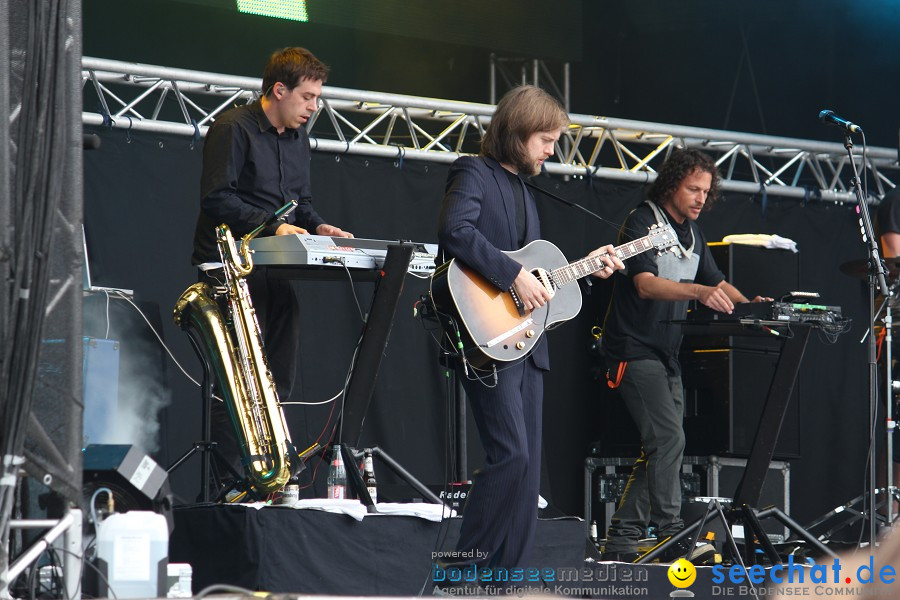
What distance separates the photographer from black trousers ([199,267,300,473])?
485cm

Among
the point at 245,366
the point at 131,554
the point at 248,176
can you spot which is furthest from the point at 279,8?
the point at 131,554

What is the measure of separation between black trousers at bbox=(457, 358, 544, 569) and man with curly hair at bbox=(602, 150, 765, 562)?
181 cm

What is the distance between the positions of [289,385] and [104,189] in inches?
78.3

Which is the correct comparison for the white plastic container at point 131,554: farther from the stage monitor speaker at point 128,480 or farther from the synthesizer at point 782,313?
the synthesizer at point 782,313

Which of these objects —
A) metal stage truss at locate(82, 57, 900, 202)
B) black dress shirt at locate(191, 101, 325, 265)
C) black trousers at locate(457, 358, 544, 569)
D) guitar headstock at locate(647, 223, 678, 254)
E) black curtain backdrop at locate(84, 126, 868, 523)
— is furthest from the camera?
black curtain backdrop at locate(84, 126, 868, 523)

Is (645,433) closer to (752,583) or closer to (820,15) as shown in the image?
(752,583)

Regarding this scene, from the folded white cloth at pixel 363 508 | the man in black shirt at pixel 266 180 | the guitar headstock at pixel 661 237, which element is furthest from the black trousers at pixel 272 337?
the guitar headstock at pixel 661 237

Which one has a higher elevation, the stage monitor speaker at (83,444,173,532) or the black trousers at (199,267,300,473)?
the black trousers at (199,267,300,473)

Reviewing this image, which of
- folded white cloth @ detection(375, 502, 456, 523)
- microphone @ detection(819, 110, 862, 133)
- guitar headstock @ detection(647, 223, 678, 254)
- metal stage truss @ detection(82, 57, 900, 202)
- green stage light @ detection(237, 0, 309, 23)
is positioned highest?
green stage light @ detection(237, 0, 309, 23)

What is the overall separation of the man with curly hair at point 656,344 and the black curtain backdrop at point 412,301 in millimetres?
798

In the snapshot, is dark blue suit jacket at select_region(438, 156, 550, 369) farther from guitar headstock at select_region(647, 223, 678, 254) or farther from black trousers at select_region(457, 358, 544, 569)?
guitar headstock at select_region(647, 223, 678, 254)

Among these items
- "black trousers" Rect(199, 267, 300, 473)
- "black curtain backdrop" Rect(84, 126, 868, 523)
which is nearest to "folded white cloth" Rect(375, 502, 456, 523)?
"black trousers" Rect(199, 267, 300, 473)

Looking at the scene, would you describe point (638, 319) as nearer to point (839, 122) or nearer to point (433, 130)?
point (839, 122)

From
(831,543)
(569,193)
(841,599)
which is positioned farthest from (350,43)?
(841,599)
